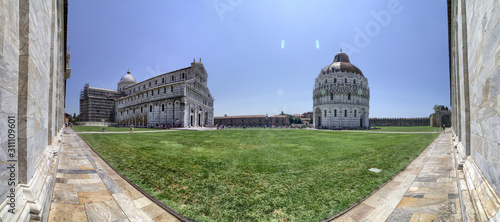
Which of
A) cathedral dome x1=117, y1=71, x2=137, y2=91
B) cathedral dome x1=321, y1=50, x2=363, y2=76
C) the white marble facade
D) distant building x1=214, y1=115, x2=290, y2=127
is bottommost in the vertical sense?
distant building x1=214, y1=115, x2=290, y2=127

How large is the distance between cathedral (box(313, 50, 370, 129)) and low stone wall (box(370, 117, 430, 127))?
19.5 m

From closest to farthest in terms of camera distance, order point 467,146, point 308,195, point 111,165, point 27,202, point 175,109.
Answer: point 27,202, point 308,195, point 467,146, point 111,165, point 175,109

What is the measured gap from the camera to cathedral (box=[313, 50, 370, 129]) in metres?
45.0

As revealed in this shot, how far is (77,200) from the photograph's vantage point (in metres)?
3.28

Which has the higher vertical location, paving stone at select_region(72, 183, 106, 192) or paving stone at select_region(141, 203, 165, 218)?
paving stone at select_region(72, 183, 106, 192)

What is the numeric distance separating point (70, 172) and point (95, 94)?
62.9 m

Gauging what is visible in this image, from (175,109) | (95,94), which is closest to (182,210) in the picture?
(175,109)

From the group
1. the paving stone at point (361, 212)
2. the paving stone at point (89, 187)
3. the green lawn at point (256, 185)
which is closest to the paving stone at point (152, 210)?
the green lawn at point (256, 185)

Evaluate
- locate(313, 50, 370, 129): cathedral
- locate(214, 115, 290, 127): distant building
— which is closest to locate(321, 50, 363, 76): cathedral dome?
locate(313, 50, 370, 129): cathedral

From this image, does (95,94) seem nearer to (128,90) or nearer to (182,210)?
(128,90)

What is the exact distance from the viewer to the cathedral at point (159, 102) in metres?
34.9

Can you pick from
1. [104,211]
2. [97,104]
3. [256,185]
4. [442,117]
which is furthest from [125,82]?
[442,117]

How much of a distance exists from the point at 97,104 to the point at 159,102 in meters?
28.8

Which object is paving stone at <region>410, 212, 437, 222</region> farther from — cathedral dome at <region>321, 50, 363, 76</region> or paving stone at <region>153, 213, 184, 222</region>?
cathedral dome at <region>321, 50, 363, 76</region>
